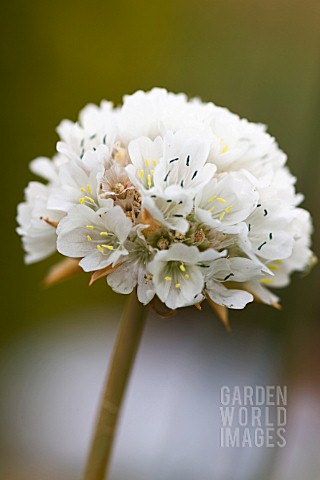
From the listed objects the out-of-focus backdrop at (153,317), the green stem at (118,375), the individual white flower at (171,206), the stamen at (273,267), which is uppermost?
the out-of-focus backdrop at (153,317)

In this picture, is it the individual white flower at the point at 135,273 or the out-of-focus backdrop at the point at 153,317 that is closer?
the individual white flower at the point at 135,273

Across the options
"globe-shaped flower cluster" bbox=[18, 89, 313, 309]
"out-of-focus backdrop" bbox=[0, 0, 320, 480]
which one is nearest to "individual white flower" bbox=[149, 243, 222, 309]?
"globe-shaped flower cluster" bbox=[18, 89, 313, 309]

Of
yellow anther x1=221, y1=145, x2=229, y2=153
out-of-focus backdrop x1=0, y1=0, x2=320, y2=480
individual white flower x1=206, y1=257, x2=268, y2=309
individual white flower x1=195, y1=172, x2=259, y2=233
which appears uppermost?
out-of-focus backdrop x1=0, y1=0, x2=320, y2=480

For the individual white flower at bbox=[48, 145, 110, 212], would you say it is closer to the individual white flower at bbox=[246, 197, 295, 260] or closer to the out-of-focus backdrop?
the individual white flower at bbox=[246, 197, 295, 260]

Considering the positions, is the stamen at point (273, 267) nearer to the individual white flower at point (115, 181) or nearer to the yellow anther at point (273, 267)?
the yellow anther at point (273, 267)

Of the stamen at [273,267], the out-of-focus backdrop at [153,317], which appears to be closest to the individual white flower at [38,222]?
the stamen at [273,267]

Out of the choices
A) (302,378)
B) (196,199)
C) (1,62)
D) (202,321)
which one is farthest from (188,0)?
(196,199)

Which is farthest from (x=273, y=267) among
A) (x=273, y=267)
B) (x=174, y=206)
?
(x=174, y=206)

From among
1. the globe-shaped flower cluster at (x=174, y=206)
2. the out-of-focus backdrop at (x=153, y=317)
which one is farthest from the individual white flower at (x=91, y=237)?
the out-of-focus backdrop at (x=153, y=317)

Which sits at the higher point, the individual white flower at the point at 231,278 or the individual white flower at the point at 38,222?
the individual white flower at the point at 38,222
